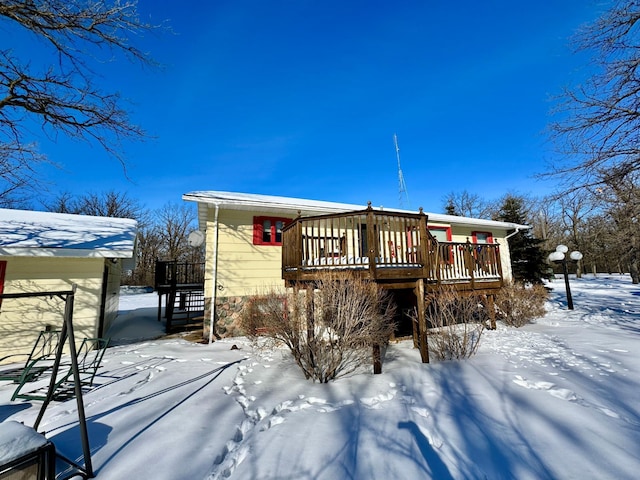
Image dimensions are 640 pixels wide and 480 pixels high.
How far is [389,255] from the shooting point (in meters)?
5.93

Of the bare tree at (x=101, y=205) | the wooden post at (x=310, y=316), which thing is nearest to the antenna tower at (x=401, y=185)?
the wooden post at (x=310, y=316)

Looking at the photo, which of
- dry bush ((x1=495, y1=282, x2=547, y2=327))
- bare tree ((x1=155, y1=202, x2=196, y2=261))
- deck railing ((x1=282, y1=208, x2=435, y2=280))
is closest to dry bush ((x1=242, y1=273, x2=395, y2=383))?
deck railing ((x1=282, y1=208, x2=435, y2=280))

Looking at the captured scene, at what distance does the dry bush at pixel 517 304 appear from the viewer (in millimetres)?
8898

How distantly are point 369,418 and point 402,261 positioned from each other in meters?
3.09

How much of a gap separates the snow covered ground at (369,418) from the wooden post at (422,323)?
243mm

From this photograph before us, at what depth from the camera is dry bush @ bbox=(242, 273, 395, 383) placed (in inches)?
188

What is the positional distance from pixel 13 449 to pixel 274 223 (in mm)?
7897

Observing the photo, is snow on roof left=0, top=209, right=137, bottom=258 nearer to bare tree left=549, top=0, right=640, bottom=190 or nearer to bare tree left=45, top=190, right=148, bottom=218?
bare tree left=549, top=0, right=640, bottom=190

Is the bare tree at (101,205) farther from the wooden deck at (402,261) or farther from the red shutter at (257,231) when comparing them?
the wooden deck at (402,261)

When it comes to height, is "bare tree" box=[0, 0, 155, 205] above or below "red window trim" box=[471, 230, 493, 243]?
above

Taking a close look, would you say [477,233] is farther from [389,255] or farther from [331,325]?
[331,325]

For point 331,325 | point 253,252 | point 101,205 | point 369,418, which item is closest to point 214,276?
point 253,252

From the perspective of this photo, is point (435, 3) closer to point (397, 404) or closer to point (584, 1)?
point (584, 1)

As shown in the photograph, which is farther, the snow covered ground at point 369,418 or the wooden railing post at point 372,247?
the wooden railing post at point 372,247
